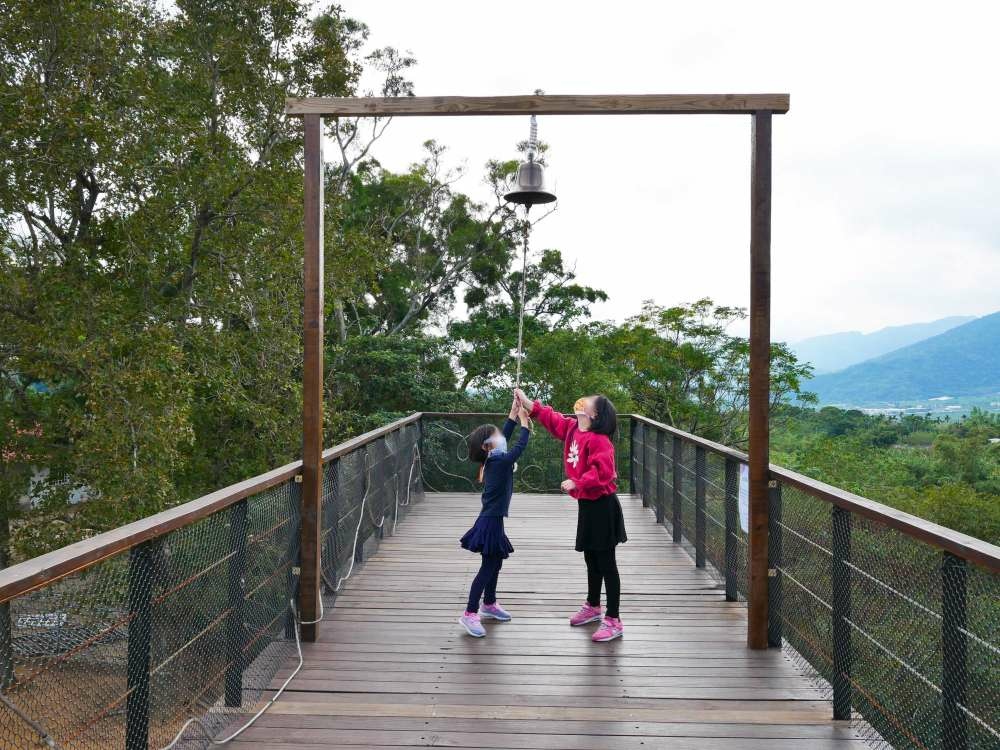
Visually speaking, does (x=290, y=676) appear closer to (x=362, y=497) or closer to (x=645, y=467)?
(x=362, y=497)

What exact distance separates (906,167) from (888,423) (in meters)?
50.5

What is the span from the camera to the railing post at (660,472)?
7.02m

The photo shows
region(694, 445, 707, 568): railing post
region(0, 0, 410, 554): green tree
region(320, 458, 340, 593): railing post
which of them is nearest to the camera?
region(320, 458, 340, 593): railing post

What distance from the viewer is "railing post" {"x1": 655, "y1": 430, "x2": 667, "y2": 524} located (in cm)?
702

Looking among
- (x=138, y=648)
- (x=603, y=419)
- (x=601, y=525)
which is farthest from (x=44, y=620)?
(x=603, y=419)

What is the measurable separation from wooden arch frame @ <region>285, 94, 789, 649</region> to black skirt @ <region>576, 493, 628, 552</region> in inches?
26.4

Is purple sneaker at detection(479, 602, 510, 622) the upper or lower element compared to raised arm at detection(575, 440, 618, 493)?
lower

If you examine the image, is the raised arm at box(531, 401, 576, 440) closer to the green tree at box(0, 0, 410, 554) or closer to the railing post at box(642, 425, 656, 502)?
the railing post at box(642, 425, 656, 502)

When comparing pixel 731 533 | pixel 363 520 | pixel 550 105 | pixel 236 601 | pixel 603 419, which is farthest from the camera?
pixel 363 520

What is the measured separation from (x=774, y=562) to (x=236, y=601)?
252 centimetres

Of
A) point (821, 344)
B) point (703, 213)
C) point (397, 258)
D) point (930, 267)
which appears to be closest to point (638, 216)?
point (703, 213)

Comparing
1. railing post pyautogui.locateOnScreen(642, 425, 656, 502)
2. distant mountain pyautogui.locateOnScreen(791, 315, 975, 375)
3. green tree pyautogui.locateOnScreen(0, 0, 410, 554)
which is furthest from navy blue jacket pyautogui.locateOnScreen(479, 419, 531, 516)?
distant mountain pyautogui.locateOnScreen(791, 315, 975, 375)

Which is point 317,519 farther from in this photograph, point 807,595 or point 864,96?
point 864,96

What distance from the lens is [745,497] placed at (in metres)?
4.11
